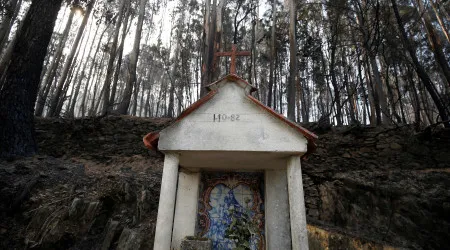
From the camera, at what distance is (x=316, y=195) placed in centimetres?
741

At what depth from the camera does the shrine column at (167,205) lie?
321 cm

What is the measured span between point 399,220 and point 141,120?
11.2m

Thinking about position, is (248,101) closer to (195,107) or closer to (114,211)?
(195,107)

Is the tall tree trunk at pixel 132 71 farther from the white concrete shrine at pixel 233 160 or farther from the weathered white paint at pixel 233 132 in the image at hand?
the weathered white paint at pixel 233 132

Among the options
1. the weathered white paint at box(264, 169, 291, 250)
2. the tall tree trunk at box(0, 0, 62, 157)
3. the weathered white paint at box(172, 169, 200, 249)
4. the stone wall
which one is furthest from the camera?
the tall tree trunk at box(0, 0, 62, 157)

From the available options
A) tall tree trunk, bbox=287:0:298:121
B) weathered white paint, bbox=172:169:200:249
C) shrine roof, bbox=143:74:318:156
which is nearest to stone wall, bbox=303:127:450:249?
shrine roof, bbox=143:74:318:156

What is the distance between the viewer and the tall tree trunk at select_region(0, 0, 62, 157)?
698 centimetres

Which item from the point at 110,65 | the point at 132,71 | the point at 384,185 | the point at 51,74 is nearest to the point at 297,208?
the point at 384,185

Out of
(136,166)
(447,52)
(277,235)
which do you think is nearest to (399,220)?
(277,235)

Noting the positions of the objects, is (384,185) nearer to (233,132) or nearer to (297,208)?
(297,208)

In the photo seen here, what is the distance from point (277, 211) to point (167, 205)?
74.5 inches

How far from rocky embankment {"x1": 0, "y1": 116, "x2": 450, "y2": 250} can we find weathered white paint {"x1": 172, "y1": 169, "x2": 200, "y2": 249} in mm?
1216

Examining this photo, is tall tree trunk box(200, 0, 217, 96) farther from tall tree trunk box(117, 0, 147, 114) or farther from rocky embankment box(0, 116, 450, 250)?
tall tree trunk box(117, 0, 147, 114)

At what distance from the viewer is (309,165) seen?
29.2 feet
